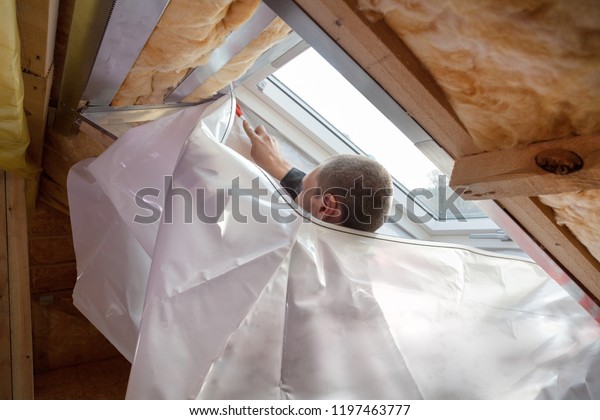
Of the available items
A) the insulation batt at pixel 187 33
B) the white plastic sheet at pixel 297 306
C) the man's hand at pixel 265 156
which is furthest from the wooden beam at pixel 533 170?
the man's hand at pixel 265 156

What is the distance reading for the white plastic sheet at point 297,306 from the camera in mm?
781

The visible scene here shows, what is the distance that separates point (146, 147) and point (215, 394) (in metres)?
0.74

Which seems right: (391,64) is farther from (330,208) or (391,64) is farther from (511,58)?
(330,208)

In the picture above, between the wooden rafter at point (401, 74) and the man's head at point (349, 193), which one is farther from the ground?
the wooden rafter at point (401, 74)

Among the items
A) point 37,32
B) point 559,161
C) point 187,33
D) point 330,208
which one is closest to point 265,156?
point 330,208

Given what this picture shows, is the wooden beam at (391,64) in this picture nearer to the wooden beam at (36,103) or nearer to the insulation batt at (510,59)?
the insulation batt at (510,59)

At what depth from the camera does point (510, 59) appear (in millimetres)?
423

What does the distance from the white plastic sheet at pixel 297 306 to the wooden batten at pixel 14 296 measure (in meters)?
0.39

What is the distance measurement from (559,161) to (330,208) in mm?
782

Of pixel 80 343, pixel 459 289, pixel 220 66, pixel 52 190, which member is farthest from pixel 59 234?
pixel 459 289

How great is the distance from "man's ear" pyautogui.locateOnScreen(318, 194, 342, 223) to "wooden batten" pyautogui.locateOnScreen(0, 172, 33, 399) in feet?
3.42

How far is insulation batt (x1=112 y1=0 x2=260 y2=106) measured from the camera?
2.52ft

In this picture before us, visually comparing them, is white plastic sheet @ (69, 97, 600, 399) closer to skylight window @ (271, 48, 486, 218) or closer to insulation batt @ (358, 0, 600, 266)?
insulation batt @ (358, 0, 600, 266)

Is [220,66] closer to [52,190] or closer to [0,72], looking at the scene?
[0,72]
